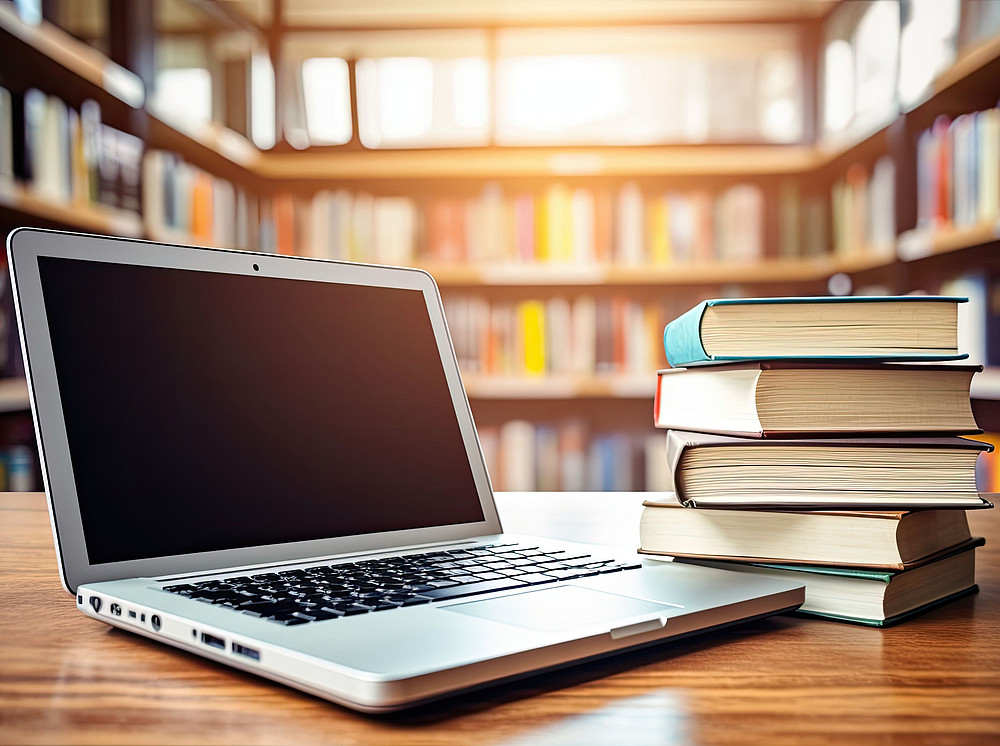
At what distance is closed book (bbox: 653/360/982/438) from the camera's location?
0.50 m

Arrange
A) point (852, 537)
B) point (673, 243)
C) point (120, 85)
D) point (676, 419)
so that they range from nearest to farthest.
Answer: point (852, 537) → point (676, 419) → point (120, 85) → point (673, 243)

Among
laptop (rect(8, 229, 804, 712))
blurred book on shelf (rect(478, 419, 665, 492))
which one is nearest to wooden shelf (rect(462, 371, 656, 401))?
blurred book on shelf (rect(478, 419, 665, 492))

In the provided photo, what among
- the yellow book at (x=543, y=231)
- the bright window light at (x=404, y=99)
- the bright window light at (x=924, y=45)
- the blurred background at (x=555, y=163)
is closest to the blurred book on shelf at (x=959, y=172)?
the bright window light at (x=924, y=45)

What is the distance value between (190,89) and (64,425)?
265 centimetres

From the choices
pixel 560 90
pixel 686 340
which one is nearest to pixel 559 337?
pixel 560 90

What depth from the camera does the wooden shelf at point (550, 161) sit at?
9.59ft

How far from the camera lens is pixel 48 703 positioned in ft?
1.09

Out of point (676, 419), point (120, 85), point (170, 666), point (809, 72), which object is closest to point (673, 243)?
point (809, 72)

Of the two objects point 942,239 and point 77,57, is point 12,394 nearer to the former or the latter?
point 77,57

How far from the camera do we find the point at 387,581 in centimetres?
45

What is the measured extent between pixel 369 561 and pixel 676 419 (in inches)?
8.6

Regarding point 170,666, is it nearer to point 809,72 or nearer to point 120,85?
point 120,85

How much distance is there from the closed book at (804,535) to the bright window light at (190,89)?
264cm

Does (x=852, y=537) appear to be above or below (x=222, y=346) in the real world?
below
